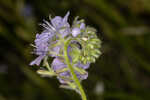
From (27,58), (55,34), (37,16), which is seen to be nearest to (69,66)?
(55,34)

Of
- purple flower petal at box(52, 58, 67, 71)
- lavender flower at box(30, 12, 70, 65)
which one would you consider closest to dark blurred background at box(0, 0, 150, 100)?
purple flower petal at box(52, 58, 67, 71)

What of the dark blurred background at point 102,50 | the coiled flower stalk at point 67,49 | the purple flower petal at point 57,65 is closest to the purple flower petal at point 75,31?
the coiled flower stalk at point 67,49

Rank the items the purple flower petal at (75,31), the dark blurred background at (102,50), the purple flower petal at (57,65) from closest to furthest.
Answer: the purple flower petal at (75,31) < the purple flower petal at (57,65) < the dark blurred background at (102,50)

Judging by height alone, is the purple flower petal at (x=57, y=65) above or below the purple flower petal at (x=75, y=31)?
below

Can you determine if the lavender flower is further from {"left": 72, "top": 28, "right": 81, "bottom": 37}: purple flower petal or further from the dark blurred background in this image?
the dark blurred background

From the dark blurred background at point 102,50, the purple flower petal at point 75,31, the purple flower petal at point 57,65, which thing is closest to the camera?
the purple flower petal at point 75,31

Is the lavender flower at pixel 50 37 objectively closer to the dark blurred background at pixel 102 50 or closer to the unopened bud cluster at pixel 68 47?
the unopened bud cluster at pixel 68 47

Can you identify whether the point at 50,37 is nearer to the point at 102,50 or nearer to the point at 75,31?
the point at 75,31
